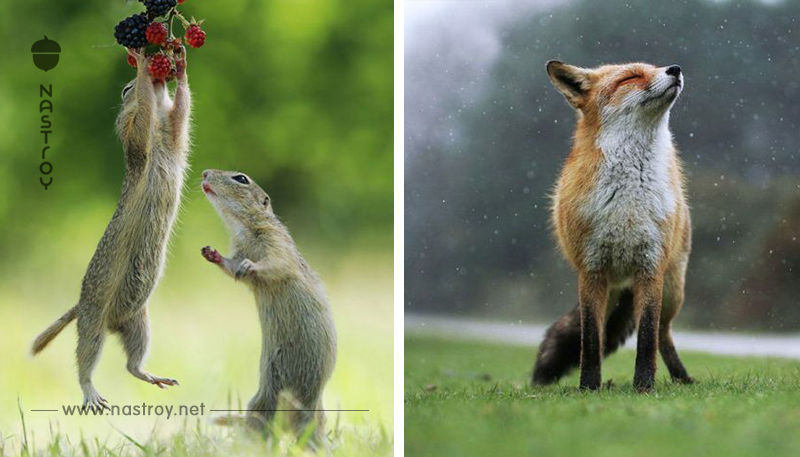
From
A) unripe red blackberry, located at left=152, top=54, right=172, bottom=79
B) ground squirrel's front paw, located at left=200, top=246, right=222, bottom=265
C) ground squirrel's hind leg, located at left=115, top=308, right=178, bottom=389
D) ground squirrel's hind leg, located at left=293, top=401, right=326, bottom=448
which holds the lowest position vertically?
ground squirrel's hind leg, located at left=293, top=401, right=326, bottom=448

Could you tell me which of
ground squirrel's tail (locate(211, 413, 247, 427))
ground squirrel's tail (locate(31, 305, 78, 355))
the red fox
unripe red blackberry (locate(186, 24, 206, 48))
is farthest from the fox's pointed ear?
ground squirrel's tail (locate(31, 305, 78, 355))

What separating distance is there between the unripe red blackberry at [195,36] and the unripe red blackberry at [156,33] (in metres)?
0.10

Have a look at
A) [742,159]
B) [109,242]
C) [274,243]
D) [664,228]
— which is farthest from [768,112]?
[109,242]

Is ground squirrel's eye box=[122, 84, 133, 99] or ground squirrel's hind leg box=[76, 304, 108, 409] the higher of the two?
ground squirrel's eye box=[122, 84, 133, 99]

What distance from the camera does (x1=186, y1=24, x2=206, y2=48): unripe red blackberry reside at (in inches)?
178

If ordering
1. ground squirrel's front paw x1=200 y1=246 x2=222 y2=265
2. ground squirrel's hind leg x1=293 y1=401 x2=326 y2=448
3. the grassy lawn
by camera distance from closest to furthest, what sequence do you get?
the grassy lawn
ground squirrel's front paw x1=200 y1=246 x2=222 y2=265
ground squirrel's hind leg x1=293 y1=401 x2=326 y2=448

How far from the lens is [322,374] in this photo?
4352mm

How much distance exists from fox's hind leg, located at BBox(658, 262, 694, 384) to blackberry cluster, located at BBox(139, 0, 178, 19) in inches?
96.4

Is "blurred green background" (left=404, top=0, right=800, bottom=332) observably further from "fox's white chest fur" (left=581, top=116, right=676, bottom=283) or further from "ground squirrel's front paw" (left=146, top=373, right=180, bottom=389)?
"ground squirrel's front paw" (left=146, top=373, right=180, bottom=389)

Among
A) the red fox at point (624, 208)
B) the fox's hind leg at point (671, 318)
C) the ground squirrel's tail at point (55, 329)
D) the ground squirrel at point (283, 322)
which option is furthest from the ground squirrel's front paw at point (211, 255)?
the fox's hind leg at point (671, 318)

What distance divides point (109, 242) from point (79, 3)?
1095 mm

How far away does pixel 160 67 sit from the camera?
4488 millimetres

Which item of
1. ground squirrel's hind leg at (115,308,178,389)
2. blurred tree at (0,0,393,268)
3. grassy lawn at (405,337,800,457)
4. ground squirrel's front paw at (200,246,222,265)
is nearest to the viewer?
grassy lawn at (405,337,800,457)

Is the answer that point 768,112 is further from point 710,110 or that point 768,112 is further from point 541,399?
point 541,399
